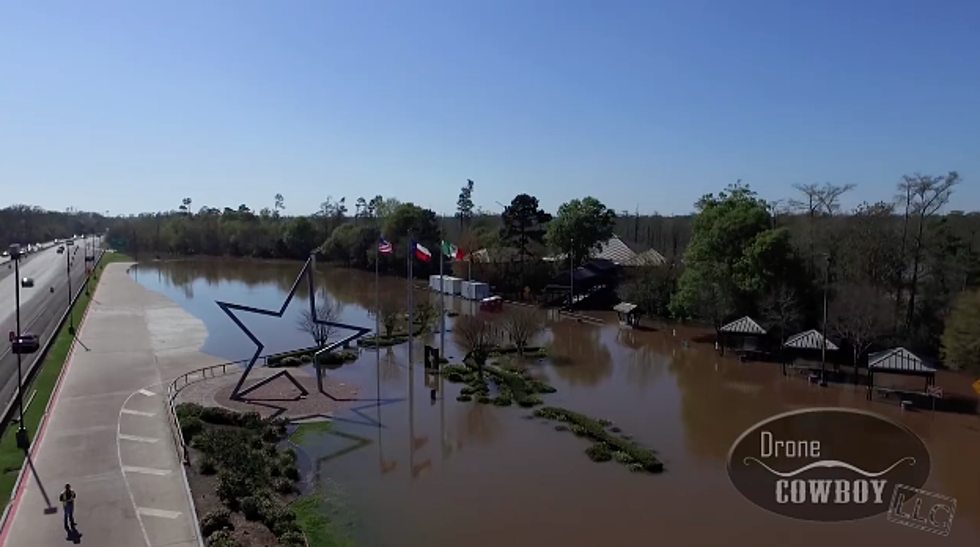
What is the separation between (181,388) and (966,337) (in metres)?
30.8

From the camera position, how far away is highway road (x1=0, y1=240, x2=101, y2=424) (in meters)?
29.2

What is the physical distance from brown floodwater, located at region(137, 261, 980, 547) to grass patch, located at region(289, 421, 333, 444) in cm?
38

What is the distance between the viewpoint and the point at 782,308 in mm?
34750

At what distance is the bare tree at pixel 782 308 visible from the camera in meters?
35.0

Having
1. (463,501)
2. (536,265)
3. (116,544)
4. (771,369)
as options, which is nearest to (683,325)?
(771,369)

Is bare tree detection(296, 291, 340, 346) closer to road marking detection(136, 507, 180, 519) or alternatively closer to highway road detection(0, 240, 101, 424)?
highway road detection(0, 240, 101, 424)

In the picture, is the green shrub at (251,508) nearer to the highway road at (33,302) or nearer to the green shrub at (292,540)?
the green shrub at (292,540)

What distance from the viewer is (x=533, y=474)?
19.3 metres

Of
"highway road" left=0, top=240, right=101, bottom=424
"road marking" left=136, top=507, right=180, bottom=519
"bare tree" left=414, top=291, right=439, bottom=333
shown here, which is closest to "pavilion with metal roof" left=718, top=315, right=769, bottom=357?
"bare tree" left=414, top=291, right=439, bottom=333

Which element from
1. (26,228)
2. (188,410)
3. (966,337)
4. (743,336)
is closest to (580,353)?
(743,336)

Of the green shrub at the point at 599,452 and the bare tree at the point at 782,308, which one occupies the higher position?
the bare tree at the point at 782,308

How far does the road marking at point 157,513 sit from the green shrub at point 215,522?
68 cm

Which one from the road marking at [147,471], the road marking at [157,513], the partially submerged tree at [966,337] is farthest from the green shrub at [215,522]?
the partially submerged tree at [966,337]

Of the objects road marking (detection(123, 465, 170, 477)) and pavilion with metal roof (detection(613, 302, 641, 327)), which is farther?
pavilion with metal roof (detection(613, 302, 641, 327))
